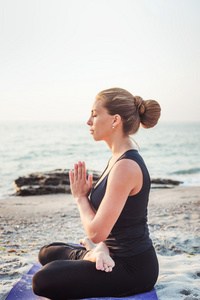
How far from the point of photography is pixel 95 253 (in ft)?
8.81

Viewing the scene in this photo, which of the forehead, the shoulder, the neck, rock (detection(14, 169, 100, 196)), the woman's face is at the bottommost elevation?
rock (detection(14, 169, 100, 196))

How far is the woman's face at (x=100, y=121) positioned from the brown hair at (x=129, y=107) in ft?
0.15

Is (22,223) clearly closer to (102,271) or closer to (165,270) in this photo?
(165,270)

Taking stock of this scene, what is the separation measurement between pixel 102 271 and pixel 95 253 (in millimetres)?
151

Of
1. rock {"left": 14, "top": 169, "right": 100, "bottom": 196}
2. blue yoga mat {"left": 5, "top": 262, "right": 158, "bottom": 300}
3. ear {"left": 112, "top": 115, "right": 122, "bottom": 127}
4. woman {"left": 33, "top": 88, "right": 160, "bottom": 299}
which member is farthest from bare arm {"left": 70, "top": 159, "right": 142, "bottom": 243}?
rock {"left": 14, "top": 169, "right": 100, "bottom": 196}

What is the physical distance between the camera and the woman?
2.53 m

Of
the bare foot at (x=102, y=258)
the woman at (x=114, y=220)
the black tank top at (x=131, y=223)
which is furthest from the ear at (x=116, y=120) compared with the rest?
the bare foot at (x=102, y=258)

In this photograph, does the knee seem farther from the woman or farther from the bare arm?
the bare arm

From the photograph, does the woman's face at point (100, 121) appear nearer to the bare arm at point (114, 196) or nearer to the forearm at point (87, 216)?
the bare arm at point (114, 196)

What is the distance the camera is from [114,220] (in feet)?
8.21

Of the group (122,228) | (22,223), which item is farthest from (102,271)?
(22,223)

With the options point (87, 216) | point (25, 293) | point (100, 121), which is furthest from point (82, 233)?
point (100, 121)

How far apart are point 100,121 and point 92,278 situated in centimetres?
126

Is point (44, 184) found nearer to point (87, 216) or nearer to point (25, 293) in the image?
point (25, 293)
